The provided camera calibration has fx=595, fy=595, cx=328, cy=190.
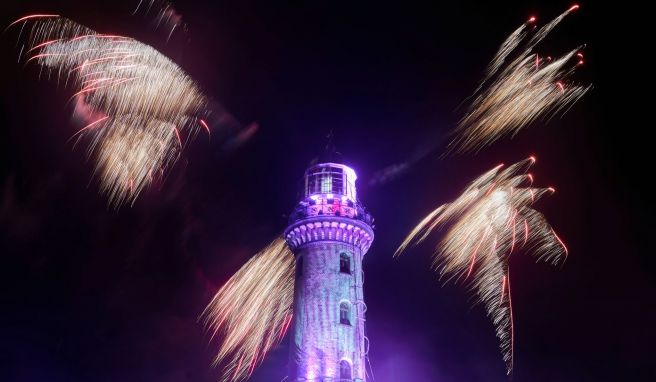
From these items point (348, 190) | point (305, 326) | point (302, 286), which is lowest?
point (305, 326)

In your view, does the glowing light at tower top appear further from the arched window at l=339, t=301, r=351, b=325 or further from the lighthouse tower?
the arched window at l=339, t=301, r=351, b=325

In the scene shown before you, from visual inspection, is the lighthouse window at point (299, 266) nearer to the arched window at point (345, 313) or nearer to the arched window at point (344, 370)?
the arched window at point (345, 313)

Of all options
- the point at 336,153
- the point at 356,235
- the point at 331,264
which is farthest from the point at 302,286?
the point at 336,153

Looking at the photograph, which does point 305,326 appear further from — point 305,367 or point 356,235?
point 356,235

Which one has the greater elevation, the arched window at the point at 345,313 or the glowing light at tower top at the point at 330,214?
the glowing light at tower top at the point at 330,214

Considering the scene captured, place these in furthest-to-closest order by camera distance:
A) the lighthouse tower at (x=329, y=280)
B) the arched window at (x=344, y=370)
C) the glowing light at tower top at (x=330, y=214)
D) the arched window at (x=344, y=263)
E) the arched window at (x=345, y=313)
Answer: the glowing light at tower top at (x=330, y=214)
the arched window at (x=344, y=263)
the arched window at (x=345, y=313)
the lighthouse tower at (x=329, y=280)
the arched window at (x=344, y=370)

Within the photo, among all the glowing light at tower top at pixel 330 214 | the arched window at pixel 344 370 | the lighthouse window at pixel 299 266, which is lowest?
the arched window at pixel 344 370

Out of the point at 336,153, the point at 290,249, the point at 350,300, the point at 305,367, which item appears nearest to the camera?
the point at 305,367

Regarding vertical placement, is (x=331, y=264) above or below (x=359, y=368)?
above

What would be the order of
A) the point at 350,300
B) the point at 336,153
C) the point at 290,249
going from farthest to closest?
the point at 336,153 < the point at 290,249 < the point at 350,300

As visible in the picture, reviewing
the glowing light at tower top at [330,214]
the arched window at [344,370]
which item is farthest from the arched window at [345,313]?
the glowing light at tower top at [330,214]
